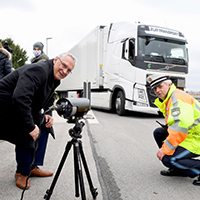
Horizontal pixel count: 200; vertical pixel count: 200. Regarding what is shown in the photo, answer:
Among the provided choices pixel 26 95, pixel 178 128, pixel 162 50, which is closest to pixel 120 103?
pixel 162 50

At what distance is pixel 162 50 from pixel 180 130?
7.28 meters

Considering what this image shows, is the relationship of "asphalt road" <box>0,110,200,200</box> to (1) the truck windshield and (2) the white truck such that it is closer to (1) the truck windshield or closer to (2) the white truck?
(2) the white truck

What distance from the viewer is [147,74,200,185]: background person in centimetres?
290

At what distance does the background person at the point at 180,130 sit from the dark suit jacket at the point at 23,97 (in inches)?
55.8

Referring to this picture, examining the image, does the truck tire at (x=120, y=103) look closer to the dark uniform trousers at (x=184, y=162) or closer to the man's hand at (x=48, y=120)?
the dark uniform trousers at (x=184, y=162)

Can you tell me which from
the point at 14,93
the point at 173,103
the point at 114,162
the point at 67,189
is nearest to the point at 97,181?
the point at 67,189

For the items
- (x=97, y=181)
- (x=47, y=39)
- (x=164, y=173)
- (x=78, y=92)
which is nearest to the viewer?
(x=97, y=181)

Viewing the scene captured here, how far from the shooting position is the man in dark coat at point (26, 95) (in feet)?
7.72

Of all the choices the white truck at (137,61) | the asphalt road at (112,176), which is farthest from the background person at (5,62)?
the white truck at (137,61)

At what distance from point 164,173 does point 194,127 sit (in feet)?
2.60

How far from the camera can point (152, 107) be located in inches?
371

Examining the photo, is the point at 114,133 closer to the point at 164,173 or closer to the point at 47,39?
the point at 164,173

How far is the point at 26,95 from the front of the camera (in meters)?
2.35

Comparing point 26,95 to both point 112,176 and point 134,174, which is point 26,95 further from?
point 134,174
